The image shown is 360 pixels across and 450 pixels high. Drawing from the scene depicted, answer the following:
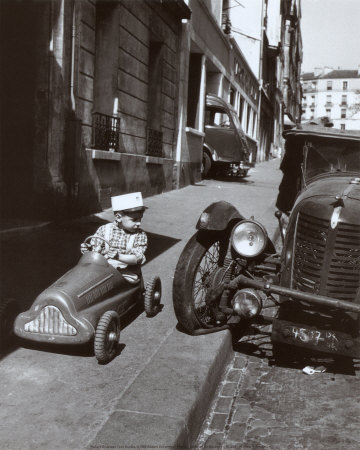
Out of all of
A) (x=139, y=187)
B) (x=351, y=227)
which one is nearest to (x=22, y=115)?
(x=139, y=187)

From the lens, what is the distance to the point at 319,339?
13.1ft

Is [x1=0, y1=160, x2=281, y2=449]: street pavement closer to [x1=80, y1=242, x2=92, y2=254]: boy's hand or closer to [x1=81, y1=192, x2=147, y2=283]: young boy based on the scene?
[x1=81, y1=192, x2=147, y2=283]: young boy

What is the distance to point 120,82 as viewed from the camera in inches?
447

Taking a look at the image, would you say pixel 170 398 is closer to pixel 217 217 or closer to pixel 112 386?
pixel 112 386

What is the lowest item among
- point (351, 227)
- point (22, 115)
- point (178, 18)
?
point (351, 227)

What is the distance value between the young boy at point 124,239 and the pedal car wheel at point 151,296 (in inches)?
5.8

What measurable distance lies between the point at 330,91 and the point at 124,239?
126796 millimetres

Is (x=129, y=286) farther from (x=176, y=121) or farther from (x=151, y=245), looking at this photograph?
(x=176, y=121)

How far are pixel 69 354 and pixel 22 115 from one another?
18.2 feet

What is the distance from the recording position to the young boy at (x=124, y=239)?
15.7ft

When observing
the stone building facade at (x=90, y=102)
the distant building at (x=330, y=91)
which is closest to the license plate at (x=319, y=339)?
the stone building facade at (x=90, y=102)

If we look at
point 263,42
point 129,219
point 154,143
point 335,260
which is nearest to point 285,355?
point 335,260

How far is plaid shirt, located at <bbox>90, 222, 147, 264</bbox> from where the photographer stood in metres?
4.85

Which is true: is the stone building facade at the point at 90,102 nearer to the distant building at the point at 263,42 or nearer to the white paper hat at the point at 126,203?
the white paper hat at the point at 126,203
